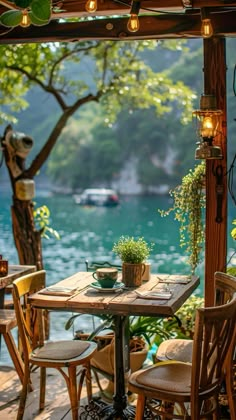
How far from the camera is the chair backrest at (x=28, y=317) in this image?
3314 millimetres

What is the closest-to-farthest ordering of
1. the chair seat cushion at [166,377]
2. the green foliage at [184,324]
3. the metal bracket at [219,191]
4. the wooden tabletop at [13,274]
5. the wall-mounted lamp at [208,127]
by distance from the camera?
the chair seat cushion at [166,377], the wall-mounted lamp at [208,127], the metal bracket at [219,191], the wooden tabletop at [13,274], the green foliage at [184,324]

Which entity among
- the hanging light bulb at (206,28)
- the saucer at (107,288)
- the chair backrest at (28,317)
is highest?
the hanging light bulb at (206,28)

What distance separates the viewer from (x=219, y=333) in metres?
2.63

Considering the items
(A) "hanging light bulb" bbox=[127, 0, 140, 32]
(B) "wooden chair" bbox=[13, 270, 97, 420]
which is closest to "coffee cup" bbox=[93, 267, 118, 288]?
(B) "wooden chair" bbox=[13, 270, 97, 420]

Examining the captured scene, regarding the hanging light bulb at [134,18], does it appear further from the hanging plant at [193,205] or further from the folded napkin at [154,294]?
the folded napkin at [154,294]

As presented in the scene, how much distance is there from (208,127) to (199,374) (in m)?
1.66

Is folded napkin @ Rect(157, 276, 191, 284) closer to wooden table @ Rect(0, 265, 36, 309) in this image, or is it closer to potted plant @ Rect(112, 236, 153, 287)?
potted plant @ Rect(112, 236, 153, 287)

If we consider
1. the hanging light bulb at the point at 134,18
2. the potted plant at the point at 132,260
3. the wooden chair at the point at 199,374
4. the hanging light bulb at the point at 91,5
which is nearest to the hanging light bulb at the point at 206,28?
the hanging light bulb at the point at 134,18

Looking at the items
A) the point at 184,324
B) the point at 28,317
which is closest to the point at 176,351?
the point at 28,317

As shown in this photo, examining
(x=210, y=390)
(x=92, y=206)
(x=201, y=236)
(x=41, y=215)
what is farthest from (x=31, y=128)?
(x=210, y=390)

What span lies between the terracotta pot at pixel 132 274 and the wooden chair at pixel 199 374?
69 centimetres

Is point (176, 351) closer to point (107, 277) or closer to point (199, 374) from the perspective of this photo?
point (107, 277)

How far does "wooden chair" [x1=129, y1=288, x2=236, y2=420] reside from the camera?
2.57 meters

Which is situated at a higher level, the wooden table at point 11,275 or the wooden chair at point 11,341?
the wooden table at point 11,275
